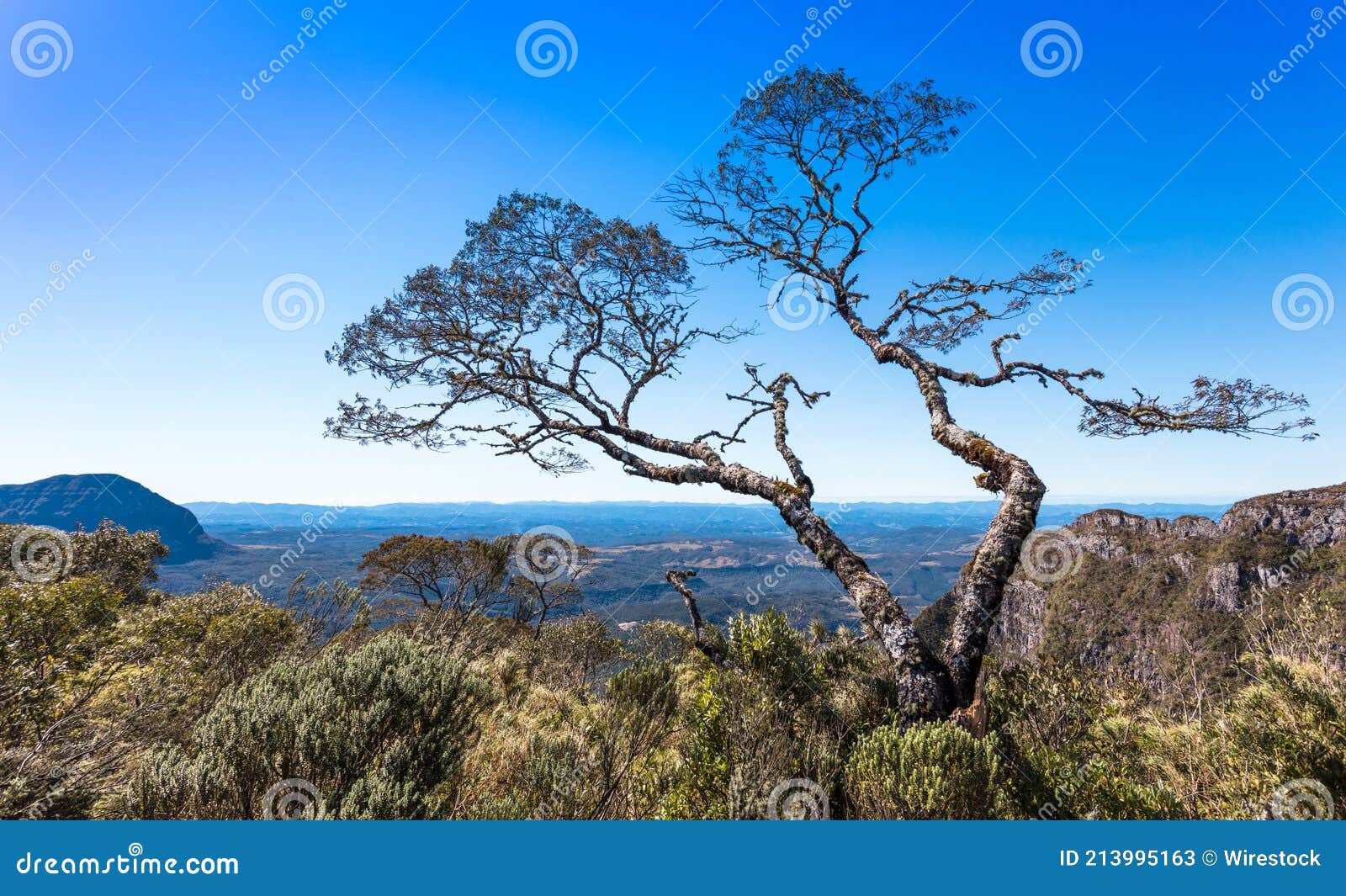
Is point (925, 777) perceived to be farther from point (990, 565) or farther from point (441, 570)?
point (441, 570)

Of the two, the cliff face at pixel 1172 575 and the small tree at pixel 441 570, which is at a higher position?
the small tree at pixel 441 570

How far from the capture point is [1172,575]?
66.8 meters

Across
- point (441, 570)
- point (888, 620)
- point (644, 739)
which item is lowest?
point (441, 570)

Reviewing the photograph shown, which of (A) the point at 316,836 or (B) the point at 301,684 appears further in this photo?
(B) the point at 301,684

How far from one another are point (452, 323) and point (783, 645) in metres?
6.24

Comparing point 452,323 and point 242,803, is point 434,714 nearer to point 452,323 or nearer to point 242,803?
point 242,803

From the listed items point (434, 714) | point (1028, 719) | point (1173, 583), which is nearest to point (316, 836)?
point (434, 714)

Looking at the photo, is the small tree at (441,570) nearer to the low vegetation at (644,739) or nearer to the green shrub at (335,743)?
the low vegetation at (644,739)

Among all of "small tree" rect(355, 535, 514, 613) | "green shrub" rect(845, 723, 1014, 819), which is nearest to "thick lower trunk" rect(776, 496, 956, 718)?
"green shrub" rect(845, 723, 1014, 819)

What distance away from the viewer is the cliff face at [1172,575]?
55.2m

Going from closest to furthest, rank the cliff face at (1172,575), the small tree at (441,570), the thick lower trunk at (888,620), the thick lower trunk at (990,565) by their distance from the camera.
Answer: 1. the thick lower trunk at (888,620)
2. the thick lower trunk at (990,565)
3. the small tree at (441,570)
4. the cliff face at (1172,575)

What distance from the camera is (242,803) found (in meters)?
3.26

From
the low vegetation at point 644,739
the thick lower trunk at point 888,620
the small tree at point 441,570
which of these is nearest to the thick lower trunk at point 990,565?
the thick lower trunk at point 888,620

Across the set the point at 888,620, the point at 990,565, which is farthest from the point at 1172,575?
the point at 888,620
